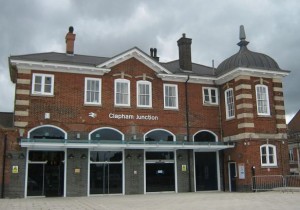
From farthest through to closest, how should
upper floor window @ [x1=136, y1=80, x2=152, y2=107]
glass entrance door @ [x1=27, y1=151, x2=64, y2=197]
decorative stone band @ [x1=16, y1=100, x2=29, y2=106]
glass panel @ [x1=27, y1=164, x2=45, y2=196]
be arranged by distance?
upper floor window @ [x1=136, y1=80, x2=152, y2=107] → decorative stone band @ [x1=16, y1=100, x2=29, y2=106] → glass entrance door @ [x1=27, y1=151, x2=64, y2=197] → glass panel @ [x1=27, y1=164, x2=45, y2=196]

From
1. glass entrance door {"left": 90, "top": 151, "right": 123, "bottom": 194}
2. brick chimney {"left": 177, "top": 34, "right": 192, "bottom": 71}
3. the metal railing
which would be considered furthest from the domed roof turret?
glass entrance door {"left": 90, "top": 151, "right": 123, "bottom": 194}

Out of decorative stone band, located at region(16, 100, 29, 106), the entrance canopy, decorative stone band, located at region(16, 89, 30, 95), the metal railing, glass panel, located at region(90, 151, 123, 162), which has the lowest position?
the metal railing

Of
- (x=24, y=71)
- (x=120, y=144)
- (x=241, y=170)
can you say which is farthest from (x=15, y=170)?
(x=241, y=170)

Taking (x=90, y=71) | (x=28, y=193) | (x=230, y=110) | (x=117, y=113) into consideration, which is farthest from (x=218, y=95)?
(x=28, y=193)

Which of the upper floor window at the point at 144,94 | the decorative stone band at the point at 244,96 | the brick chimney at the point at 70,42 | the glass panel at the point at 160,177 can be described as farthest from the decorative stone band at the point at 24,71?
the decorative stone band at the point at 244,96

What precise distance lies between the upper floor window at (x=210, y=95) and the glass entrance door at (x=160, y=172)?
480 cm

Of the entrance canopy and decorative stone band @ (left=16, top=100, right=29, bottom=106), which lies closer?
the entrance canopy

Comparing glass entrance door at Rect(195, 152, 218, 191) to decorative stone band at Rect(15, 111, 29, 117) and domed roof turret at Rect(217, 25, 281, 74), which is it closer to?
domed roof turret at Rect(217, 25, 281, 74)

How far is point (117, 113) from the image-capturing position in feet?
78.5

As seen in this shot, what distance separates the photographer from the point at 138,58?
25.2 metres

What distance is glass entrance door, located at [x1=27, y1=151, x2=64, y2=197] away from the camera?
21.3 metres

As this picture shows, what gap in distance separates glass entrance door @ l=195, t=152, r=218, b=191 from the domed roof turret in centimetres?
591

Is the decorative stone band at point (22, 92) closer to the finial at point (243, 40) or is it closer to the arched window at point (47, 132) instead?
the arched window at point (47, 132)

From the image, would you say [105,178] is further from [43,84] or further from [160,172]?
[43,84]
